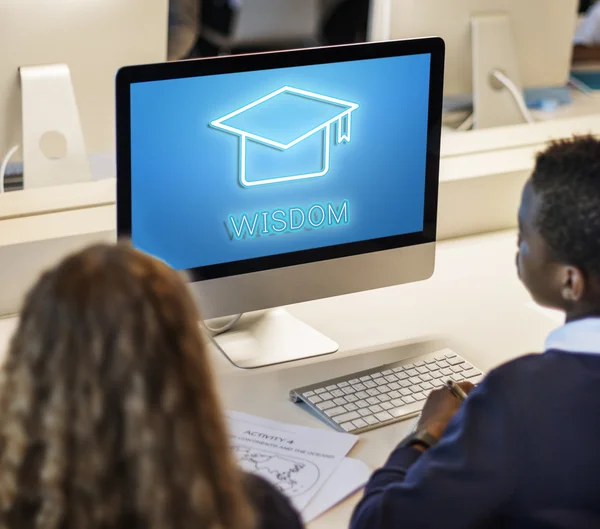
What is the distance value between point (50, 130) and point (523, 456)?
4.09 ft

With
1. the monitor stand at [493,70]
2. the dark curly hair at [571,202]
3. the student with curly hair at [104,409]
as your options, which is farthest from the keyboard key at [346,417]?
the monitor stand at [493,70]

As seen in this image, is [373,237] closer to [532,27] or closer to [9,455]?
[9,455]

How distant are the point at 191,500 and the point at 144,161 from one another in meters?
0.69

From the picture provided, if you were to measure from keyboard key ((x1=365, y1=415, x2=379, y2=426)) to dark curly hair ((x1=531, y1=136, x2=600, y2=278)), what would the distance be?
0.37m

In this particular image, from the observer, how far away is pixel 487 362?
4.96 ft

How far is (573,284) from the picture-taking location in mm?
1103

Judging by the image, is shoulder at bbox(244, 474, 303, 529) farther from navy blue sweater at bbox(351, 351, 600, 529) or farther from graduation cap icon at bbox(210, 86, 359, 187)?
graduation cap icon at bbox(210, 86, 359, 187)

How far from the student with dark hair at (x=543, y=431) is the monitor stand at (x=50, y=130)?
1.07 metres

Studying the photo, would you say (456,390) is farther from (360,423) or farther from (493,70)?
(493,70)

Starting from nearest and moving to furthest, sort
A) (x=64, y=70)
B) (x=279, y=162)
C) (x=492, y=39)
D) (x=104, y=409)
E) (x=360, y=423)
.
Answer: (x=104, y=409) < (x=360, y=423) < (x=279, y=162) < (x=64, y=70) < (x=492, y=39)

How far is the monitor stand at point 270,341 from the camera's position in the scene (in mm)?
1505

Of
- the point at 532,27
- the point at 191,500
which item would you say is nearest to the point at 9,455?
the point at 191,500

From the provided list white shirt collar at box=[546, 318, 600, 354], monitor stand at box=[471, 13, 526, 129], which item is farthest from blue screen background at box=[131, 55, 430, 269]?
monitor stand at box=[471, 13, 526, 129]

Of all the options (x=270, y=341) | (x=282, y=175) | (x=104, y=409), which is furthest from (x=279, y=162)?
(x=104, y=409)
